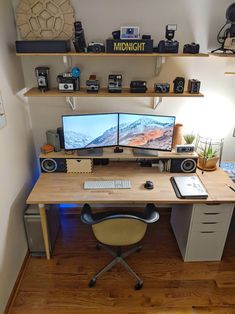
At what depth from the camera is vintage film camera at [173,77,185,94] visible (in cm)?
222

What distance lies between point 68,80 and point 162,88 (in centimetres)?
81

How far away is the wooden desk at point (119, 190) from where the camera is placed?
2025 mm

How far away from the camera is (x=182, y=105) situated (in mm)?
2516

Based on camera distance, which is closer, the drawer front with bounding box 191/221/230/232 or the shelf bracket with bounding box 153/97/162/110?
the drawer front with bounding box 191/221/230/232

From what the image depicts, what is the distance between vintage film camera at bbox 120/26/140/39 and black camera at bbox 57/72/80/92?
53 cm

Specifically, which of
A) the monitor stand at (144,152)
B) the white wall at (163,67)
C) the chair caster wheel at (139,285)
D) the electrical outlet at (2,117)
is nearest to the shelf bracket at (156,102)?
the white wall at (163,67)

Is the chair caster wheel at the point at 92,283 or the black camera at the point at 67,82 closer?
the chair caster wheel at the point at 92,283

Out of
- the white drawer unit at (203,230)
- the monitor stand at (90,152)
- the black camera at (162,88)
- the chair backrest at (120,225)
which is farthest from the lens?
the monitor stand at (90,152)

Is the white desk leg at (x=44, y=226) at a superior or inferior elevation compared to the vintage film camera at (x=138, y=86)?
inferior

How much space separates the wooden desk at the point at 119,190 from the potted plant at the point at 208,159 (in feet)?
0.23

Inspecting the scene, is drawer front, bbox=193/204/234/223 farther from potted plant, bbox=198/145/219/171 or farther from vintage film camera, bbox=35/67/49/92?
vintage film camera, bbox=35/67/49/92

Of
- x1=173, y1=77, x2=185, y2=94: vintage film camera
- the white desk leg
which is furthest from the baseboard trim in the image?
x1=173, y1=77, x2=185, y2=94: vintage film camera

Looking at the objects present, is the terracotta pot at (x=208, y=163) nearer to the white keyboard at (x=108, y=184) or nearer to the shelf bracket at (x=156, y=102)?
the shelf bracket at (x=156, y=102)

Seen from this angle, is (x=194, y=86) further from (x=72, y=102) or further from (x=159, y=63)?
(x=72, y=102)
